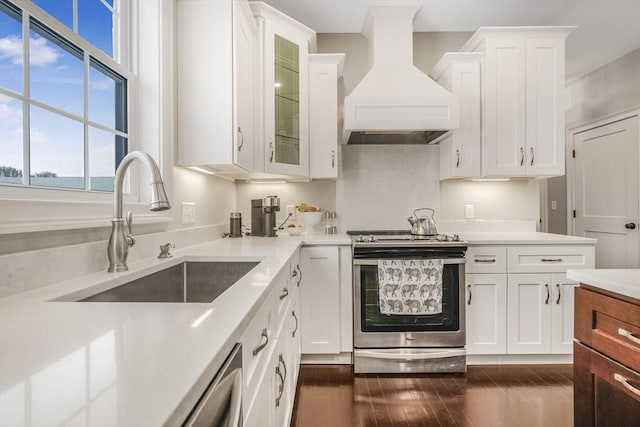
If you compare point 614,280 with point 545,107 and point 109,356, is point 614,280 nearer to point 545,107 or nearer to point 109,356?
point 109,356

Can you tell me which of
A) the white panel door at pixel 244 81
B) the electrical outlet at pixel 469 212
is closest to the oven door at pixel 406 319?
the electrical outlet at pixel 469 212

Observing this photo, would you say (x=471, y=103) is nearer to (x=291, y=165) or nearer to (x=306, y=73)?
(x=306, y=73)

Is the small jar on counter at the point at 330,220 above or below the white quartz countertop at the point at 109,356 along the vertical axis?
above

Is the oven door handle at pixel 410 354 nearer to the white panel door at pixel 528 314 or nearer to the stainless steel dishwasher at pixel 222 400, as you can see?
the white panel door at pixel 528 314

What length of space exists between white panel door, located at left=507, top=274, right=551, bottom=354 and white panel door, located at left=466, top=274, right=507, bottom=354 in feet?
0.14

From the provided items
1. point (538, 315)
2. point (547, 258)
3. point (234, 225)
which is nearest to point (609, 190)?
point (547, 258)

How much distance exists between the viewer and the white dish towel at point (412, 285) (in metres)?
2.32

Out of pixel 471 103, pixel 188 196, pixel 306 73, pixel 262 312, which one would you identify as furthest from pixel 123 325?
pixel 471 103

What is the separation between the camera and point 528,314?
2.47 m

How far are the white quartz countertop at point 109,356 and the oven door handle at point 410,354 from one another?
5.49ft

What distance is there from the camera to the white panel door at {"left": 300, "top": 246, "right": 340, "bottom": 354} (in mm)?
2451

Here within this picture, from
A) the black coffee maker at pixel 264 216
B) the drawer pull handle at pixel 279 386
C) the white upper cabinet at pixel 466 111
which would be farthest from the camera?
the white upper cabinet at pixel 466 111

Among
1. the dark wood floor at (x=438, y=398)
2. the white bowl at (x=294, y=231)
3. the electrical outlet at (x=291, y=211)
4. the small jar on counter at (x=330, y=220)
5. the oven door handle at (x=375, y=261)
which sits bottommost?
the dark wood floor at (x=438, y=398)

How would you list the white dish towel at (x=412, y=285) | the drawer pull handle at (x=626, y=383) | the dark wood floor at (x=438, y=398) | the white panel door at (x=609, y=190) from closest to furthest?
the drawer pull handle at (x=626, y=383) → the dark wood floor at (x=438, y=398) → the white dish towel at (x=412, y=285) → the white panel door at (x=609, y=190)
